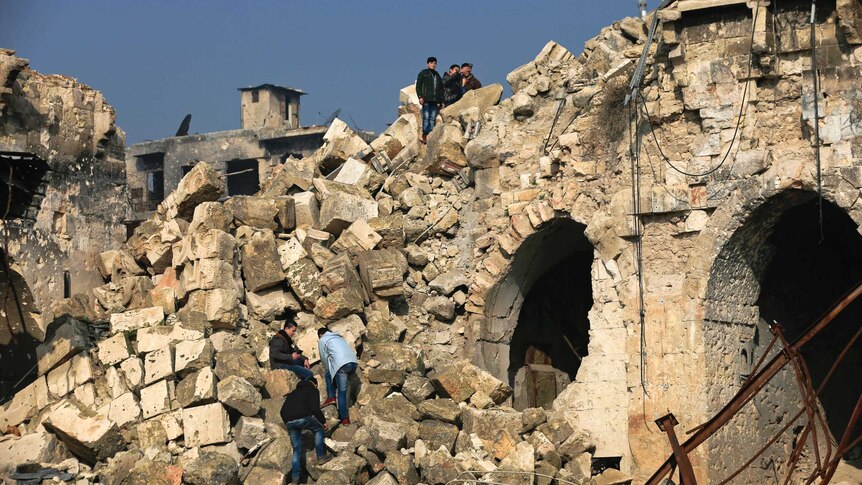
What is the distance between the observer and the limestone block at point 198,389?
11961mm

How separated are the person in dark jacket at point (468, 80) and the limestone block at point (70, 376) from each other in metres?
6.53

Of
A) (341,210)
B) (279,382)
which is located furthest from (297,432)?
(341,210)

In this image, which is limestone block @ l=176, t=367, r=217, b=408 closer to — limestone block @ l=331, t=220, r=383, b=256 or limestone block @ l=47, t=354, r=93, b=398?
limestone block @ l=47, t=354, r=93, b=398

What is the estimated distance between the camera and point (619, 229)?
13.0 metres

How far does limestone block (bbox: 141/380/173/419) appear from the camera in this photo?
12070 millimetres

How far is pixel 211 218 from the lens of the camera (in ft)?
46.1

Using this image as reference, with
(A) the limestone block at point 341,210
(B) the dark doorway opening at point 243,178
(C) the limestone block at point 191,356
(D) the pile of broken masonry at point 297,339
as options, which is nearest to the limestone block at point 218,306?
(D) the pile of broken masonry at point 297,339

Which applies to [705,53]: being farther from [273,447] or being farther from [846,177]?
[273,447]

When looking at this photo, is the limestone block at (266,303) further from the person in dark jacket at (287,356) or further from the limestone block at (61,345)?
the limestone block at (61,345)

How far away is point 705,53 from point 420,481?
493 cm

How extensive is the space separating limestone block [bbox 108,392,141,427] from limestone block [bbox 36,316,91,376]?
0.92m

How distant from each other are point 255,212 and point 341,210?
0.96m

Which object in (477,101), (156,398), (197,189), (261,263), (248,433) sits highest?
(477,101)

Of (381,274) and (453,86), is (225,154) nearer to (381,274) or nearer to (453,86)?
(453,86)
